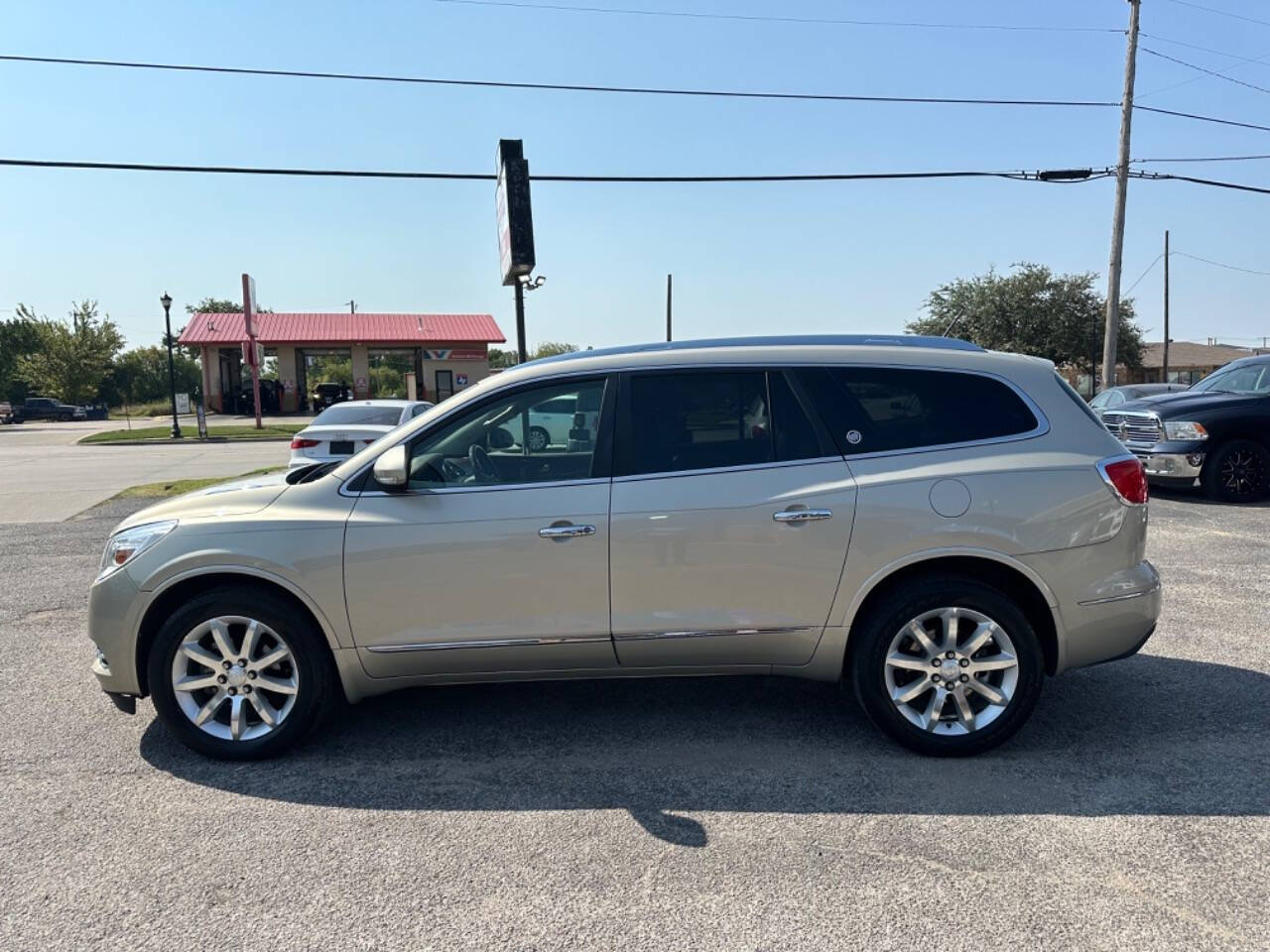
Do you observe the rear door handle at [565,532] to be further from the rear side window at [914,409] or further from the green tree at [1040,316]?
the green tree at [1040,316]

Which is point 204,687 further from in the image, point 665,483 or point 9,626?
point 9,626

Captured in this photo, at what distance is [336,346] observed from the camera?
1944 inches

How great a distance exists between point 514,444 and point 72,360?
6681cm

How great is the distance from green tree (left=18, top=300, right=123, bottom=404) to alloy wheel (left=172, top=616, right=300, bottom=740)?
6608cm

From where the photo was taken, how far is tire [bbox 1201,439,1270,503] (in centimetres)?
1091

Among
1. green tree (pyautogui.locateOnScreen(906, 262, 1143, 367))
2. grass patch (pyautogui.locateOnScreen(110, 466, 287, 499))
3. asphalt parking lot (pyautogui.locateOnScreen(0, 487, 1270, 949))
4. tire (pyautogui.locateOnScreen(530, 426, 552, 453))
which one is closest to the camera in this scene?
asphalt parking lot (pyautogui.locateOnScreen(0, 487, 1270, 949))

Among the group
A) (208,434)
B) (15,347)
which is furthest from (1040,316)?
(15,347)

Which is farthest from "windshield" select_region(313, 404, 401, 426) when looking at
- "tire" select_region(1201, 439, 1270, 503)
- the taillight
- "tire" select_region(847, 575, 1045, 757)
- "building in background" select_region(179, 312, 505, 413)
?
"building in background" select_region(179, 312, 505, 413)

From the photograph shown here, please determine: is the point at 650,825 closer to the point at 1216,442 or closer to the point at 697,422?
the point at 697,422

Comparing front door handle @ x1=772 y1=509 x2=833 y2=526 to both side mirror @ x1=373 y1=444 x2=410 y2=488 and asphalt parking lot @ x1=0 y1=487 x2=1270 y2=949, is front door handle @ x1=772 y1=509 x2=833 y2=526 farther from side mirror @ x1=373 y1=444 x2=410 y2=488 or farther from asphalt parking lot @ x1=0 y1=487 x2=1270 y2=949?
side mirror @ x1=373 y1=444 x2=410 y2=488

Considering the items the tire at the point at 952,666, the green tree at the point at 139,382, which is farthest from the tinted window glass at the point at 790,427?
the green tree at the point at 139,382

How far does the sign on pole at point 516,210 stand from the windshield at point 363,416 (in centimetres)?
272

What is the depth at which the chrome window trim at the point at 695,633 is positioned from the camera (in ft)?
12.7

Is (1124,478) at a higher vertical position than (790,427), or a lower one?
lower
